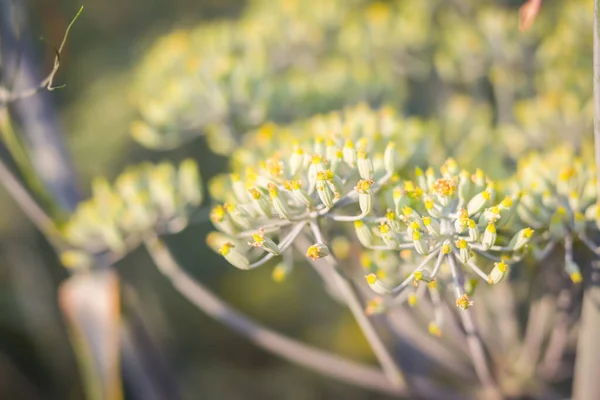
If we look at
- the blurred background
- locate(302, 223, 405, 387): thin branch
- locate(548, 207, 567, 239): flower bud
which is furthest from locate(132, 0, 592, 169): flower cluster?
locate(302, 223, 405, 387): thin branch

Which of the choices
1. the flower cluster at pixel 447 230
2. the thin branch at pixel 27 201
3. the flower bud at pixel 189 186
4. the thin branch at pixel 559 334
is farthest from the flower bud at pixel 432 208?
the thin branch at pixel 27 201

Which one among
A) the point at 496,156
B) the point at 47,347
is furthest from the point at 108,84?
the point at 496,156

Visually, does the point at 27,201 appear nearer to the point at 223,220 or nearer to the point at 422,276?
the point at 223,220

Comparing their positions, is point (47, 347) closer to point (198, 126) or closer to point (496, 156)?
point (198, 126)

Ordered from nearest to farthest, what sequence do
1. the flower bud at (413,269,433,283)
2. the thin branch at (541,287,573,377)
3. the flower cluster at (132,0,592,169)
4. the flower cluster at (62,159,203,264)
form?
the flower bud at (413,269,433,283) → the thin branch at (541,287,573,377) → the flower cluster at (62,159,203,264) → the flower cluster at (132,0,592,169)

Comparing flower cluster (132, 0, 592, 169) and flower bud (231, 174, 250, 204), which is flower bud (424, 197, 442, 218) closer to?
flower bud (231, 174, 250, 204)

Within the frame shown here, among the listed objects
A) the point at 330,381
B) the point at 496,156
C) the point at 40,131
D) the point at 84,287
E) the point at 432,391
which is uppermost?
the point at 40,131
